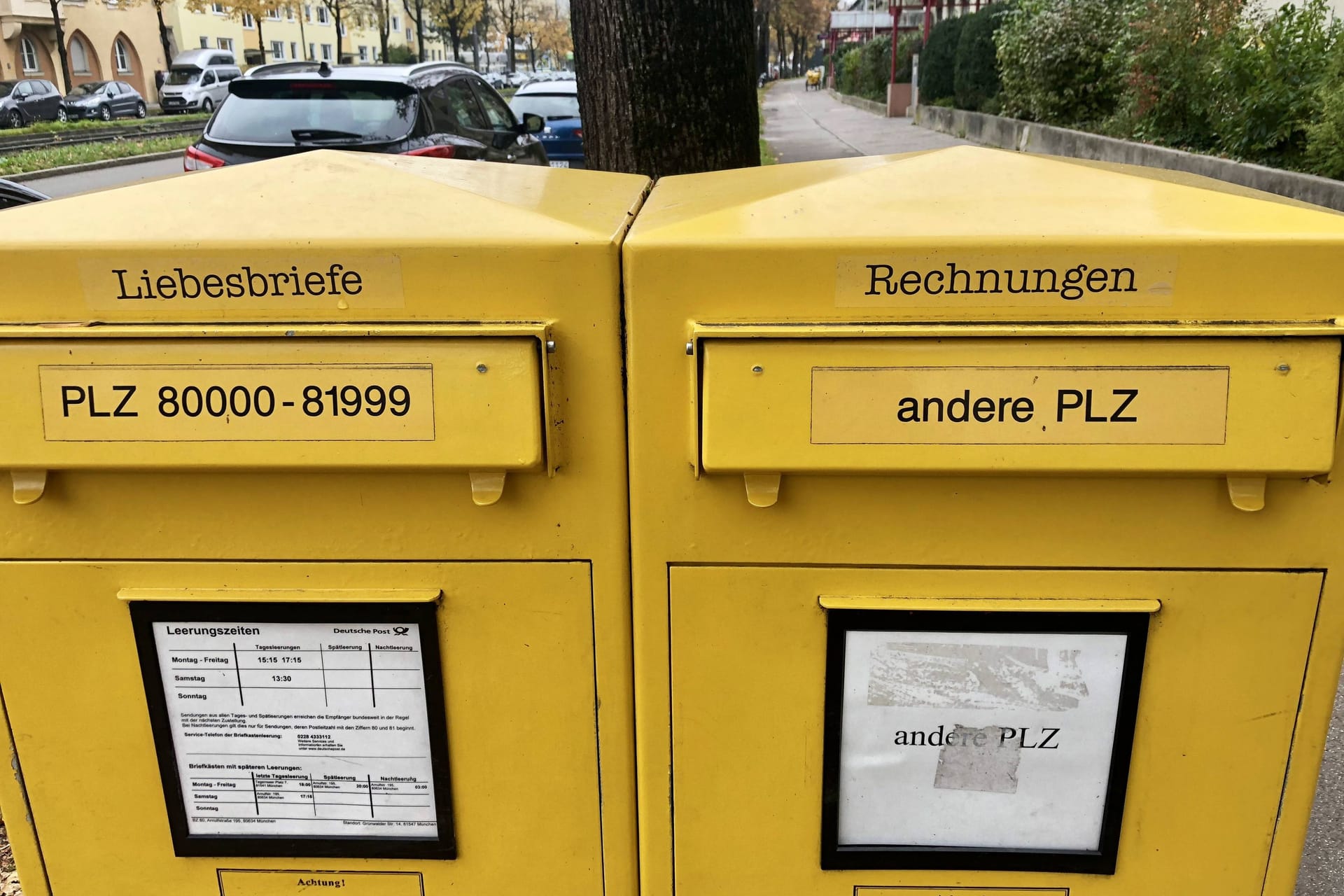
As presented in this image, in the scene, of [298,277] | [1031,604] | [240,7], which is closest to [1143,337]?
[1031,604]

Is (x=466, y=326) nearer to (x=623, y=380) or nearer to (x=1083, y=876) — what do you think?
(x=623, y=380)

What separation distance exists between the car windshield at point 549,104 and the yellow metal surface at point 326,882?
520 inches

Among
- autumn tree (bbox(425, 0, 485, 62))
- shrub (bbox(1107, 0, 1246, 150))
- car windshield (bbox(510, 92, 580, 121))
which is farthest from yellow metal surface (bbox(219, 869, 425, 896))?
autumn tree (bbox(425, 0, 485, 62))

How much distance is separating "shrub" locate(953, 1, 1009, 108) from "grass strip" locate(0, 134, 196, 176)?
1557cm

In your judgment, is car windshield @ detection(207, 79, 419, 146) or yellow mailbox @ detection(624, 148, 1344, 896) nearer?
yellow mailbox @ detection(624, 148, 1344, 896)

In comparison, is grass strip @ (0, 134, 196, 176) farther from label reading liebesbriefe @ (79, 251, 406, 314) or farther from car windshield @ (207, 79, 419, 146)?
label reading liebesbriefe @ (79, 251, 406, 314)

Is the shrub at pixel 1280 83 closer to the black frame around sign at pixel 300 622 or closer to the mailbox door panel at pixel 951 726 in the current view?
the mailbox door panel at pixel 951 726

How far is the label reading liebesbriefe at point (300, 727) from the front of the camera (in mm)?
1622

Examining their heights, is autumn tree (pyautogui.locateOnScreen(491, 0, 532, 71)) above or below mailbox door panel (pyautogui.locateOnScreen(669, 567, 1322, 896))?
above

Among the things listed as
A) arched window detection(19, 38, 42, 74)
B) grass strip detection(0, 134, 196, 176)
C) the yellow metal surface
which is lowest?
the yellow metal surface

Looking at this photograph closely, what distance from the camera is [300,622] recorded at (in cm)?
161

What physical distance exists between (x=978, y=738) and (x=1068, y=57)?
13838mm

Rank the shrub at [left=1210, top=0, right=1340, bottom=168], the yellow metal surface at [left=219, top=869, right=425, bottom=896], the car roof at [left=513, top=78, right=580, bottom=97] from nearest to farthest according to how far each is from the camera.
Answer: the yellow metal surface at [left=219, top=869, right=425, bottom=896], the shrub at [left=1210, top=0, right=1340, bottom=168], the car roof at [left=513, top=78, right=580, bottom=97]

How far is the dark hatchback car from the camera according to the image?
7363 millimetres
